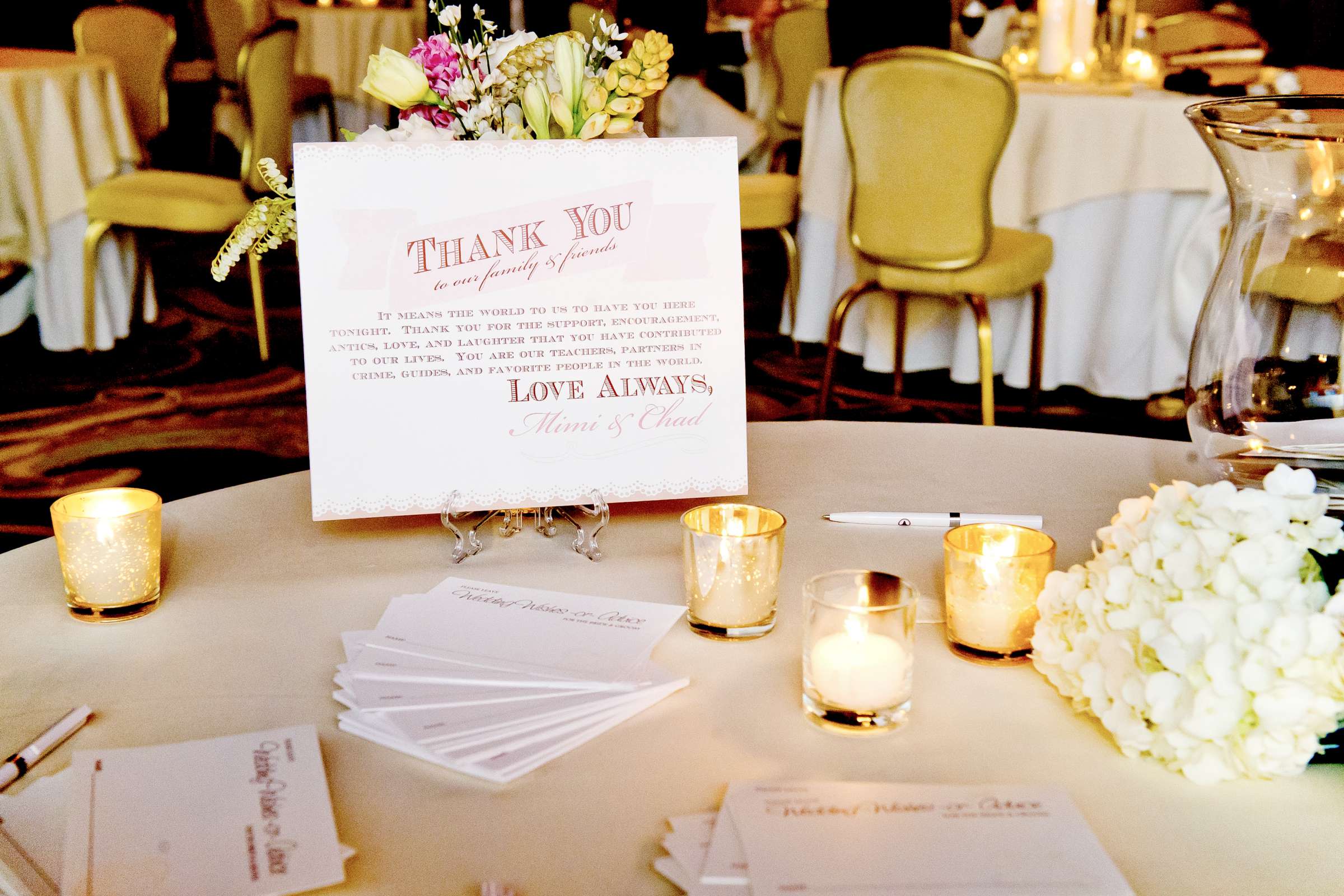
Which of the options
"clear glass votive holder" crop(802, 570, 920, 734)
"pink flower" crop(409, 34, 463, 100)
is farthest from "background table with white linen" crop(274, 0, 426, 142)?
"clear glass votive holder" crop(802, 570, 920, 734)

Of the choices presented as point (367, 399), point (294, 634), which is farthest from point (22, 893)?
point (367, 399)

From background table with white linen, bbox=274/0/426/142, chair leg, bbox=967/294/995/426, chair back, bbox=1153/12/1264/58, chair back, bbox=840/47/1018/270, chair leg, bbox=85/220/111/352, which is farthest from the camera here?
background table with white linen, bbox=274/0/426/142

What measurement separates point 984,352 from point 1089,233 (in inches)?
24.3

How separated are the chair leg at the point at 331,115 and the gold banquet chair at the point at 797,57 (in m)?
2.09

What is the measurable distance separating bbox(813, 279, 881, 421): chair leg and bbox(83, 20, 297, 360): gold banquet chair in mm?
1602

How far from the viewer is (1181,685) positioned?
21.5 inches

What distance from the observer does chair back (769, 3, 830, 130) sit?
4.60 metres

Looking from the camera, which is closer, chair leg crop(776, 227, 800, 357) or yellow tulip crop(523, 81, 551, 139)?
yellow tulip crop(523, 81, 551, 139)

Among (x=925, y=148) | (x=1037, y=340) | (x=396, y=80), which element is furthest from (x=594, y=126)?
(x=1037, y=340)

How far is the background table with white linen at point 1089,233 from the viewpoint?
295 cm

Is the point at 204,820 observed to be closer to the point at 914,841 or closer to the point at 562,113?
the point at 914,841

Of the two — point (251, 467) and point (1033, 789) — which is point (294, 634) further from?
point (251, 467)

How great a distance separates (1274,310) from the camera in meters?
0.72

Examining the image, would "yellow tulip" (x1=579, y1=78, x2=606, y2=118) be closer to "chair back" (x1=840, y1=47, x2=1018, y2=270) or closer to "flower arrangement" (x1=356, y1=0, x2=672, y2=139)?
"flower arrangement" (x1=356, y1=0, x2=672, y2=139)
